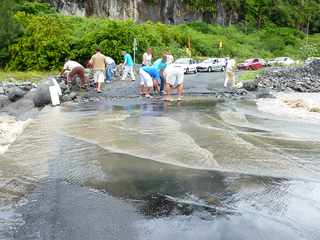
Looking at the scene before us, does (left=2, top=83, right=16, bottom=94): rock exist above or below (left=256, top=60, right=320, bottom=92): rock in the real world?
above

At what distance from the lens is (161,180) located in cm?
855

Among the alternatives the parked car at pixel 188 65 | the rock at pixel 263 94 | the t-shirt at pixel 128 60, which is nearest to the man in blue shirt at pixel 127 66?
the t-shirt at pixel 128 60

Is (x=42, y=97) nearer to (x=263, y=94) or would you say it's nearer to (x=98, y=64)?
(x=98, y=64)

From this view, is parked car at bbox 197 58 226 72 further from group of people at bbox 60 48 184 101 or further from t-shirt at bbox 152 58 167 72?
t-shirt at bbox 152 58 167 72

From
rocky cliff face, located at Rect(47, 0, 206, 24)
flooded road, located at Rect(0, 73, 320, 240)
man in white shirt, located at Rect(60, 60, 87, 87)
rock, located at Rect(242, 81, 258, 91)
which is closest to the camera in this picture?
flooded road, located at Rect(0, 73, 320, 240)

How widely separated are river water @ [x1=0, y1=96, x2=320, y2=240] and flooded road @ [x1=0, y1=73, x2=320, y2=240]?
0.02m

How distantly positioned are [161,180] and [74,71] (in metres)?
15.4

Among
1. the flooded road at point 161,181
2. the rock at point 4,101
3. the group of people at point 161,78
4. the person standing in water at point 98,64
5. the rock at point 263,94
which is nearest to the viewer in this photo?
the flooded road at point 161,181

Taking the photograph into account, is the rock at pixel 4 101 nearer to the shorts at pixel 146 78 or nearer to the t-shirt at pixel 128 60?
the shorts at pixel 146 78

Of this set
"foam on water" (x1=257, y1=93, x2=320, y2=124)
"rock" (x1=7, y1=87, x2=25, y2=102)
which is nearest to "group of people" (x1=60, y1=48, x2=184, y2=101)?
"rock" (x1=7, y1=87, x2=25, y2=102)

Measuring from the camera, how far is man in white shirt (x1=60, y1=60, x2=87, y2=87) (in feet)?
75.6

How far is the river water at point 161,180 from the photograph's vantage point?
6.54 m

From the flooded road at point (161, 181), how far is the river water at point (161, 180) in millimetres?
15

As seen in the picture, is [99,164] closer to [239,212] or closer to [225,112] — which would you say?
[239,212]
